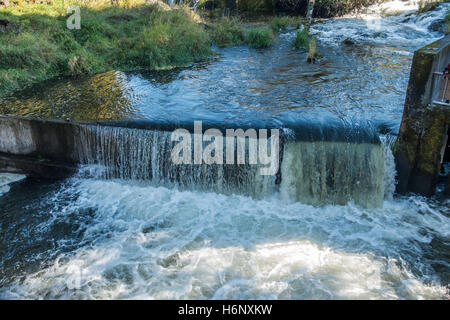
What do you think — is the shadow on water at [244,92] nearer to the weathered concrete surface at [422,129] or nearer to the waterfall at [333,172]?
the weathered concrete surface at [422,129]

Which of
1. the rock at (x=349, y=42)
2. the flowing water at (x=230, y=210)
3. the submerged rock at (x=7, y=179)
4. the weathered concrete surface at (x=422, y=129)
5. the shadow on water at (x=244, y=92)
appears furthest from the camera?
the rock at (x=349, y=42)

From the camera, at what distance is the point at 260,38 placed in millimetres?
16078

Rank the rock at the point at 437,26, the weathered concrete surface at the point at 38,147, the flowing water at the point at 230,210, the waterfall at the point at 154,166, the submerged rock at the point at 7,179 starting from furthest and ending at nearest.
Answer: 1. the rock at the point at 437,26
2. the weathered concrete surface at the point at 38,147
3. the submerged rock at the point at 7,179
4. the waterfall at the point at 154,166
5. the flowing water at the point at 230,210

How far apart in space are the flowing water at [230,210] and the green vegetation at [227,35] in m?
5.47

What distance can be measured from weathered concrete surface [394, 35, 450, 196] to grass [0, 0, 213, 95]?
8.61 meters

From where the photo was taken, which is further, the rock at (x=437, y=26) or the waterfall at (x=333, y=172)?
the rock at (x=437, y=26)

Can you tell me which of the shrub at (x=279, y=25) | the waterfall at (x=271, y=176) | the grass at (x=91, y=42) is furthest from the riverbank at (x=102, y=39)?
the waterfall at (x=271, y=176)

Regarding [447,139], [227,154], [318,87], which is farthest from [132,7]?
[447,139]

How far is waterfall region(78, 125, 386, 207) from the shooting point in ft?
26.5

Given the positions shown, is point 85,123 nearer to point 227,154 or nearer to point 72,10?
point 227,154

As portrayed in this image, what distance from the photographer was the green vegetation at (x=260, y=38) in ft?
52.7

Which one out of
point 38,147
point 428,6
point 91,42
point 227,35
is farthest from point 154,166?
point 428,6

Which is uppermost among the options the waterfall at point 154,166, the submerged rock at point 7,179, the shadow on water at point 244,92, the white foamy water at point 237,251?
the shadow on water at point 244,92

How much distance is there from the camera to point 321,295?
5.98 metres
